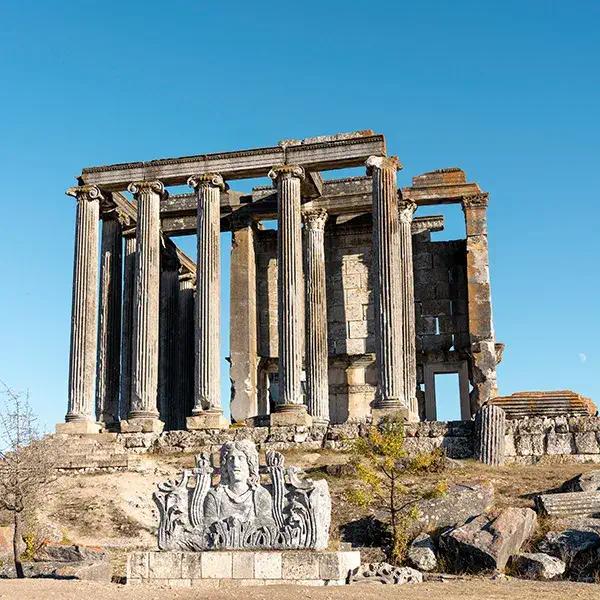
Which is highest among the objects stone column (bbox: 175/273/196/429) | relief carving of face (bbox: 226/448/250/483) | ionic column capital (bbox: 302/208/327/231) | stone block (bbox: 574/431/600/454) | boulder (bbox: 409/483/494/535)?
ionic column capital (bbox: 302/208/327/231)

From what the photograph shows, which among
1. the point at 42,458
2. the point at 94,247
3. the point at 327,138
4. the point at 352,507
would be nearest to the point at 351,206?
the point at 327,138

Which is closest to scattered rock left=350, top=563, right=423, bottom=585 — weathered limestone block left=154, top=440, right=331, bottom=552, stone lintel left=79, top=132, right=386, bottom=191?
weathered limestone block left=154, top=440, right=331, bottom=552

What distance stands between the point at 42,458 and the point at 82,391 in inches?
537

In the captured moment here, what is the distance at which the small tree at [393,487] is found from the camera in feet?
61.7

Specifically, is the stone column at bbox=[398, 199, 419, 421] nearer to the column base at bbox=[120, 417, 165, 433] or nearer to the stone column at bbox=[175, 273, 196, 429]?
the column base at bbox=[120, 417, 165, 433]

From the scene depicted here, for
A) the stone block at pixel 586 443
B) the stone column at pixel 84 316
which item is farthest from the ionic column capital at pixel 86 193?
the stone block at pixel 586 443

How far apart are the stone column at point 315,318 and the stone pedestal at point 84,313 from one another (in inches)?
298

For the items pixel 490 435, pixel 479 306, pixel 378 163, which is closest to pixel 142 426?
pixel 490 435

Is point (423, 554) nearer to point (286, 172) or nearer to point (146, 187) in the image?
point (286, 172)

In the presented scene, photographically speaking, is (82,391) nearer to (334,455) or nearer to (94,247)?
(94,247)

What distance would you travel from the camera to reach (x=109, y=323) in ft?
118

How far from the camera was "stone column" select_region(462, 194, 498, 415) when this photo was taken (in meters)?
36.5

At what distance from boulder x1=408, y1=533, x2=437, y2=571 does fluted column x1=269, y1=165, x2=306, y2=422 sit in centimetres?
1361

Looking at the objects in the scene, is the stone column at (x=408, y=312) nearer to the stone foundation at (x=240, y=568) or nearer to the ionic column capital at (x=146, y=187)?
the ionic column capital at (x=146, y=187)
